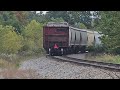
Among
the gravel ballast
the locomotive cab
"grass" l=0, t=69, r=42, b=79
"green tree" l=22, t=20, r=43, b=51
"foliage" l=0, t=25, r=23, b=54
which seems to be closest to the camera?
"grass" l=0, t=69, r=42, b=79

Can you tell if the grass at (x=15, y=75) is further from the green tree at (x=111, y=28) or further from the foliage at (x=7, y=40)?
the foliage at (x=7, y=40)

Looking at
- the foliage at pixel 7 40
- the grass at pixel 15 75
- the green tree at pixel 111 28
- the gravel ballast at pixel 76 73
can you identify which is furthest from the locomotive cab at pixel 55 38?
the grass at pixel 15 75

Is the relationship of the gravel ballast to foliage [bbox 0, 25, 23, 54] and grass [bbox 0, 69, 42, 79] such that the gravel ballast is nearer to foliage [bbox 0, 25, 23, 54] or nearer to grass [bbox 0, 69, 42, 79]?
grass [bbox 0, 69, 42, 79]

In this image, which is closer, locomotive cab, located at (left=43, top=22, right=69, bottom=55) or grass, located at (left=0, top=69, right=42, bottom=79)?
grass, located at (left=0, top=69, right=42, bottom=79)

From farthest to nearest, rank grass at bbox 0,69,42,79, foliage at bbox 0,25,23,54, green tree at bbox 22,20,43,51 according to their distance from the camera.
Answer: green tree at bbox 22,20,43,51 → foliage at bbox 0,25,23,54 → grass at bbox 0,69,42,79

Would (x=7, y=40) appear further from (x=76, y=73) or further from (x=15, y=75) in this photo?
(x=15, y=75)

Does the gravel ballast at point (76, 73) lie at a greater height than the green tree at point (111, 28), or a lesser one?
lesser

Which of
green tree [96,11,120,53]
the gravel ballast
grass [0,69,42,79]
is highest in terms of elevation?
green tree [96,11,120,53]

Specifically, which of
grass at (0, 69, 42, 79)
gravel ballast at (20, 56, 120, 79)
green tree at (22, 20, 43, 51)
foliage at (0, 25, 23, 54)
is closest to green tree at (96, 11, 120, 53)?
foliage at (0, 25, 23, 54)

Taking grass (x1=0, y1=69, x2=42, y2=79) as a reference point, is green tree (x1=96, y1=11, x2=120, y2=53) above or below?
above
